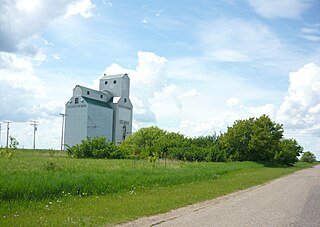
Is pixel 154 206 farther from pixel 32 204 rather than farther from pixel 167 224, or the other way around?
pixel 32 204

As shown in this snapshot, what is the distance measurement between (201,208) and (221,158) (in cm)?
5144

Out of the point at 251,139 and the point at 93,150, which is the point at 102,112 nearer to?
the point at 93,150

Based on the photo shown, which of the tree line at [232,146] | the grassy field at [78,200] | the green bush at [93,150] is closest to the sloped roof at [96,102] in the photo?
the tree line at [232,146]

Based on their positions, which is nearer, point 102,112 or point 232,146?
point 232,146

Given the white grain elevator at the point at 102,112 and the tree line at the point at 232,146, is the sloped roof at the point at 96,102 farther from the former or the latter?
the tree line at the point at 232,146

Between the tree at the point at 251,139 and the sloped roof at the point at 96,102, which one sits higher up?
the sloped roof at the point at 96,102

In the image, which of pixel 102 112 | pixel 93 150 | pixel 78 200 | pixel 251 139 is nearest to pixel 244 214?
pixel 78 200

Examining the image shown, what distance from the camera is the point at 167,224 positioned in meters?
10.1

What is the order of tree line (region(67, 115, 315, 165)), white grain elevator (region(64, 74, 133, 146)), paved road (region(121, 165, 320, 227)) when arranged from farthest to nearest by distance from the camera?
1. white grain elevator (region(64, 74, 133, 146))
2. tree line (region(67, 115, 315, 165))
3. paved road (region(121, 165, 320, 227))

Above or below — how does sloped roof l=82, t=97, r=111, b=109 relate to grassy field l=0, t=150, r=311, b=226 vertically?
above

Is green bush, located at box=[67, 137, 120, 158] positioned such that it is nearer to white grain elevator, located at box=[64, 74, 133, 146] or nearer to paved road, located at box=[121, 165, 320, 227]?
white grain elevator, located at box=[64, 74, 133, 146]

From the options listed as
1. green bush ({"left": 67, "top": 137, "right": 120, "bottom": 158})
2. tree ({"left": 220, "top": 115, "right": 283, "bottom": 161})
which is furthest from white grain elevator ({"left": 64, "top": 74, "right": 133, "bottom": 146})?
tree ({"left": 220, "top": 115, "right": 283, "bottom": 161})

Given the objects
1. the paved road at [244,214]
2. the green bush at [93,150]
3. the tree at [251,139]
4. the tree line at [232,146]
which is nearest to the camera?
the paved road at [244,214]

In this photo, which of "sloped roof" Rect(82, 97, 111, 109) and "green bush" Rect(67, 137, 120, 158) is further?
"sloped roof" Rect(82, 97, 111, 109)
